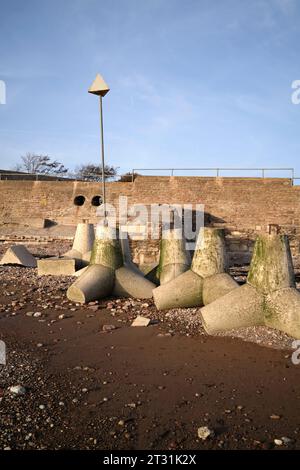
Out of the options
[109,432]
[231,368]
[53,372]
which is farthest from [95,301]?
[109,432]

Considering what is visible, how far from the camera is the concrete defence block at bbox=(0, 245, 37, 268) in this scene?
9922 mm

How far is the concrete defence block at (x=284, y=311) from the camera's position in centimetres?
436

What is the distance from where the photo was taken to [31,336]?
4.55 meters

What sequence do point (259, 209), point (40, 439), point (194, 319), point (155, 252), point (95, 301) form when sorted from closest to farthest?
point (40, 439) < point (194, 319) < point (95, 301) < point (155, 252) < point (259, 209)

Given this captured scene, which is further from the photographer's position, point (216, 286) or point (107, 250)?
point (107, 250)

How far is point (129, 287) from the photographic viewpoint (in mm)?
6496

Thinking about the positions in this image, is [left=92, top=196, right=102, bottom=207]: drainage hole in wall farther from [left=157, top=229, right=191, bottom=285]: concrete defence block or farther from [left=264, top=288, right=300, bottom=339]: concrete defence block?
[left=264, top=288, right=300, bottom=339]: concrete defence block

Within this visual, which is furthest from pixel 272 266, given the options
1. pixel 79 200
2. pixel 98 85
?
pixel 79 200

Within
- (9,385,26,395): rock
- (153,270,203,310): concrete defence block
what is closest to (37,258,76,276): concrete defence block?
(153,270,203,310): concrete defence block

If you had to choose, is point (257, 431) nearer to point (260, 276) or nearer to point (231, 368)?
point (231, 368)

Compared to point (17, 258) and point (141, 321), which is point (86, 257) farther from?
point (141, 321)

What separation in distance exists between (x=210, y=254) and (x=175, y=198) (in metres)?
15.9

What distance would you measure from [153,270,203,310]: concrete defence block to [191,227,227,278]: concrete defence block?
182 millimetres
